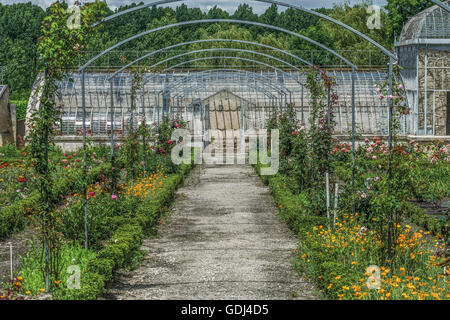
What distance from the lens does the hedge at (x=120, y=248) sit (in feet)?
22.0

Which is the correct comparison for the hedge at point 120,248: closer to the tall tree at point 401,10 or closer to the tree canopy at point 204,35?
the tree canopy at point 204,35

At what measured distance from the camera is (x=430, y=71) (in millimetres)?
22359

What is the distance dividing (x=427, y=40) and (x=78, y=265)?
57.6ft

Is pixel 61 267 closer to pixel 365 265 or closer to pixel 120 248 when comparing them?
pixel 120 248

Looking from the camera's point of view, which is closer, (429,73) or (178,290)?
(178,290)

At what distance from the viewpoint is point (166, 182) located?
1434cm

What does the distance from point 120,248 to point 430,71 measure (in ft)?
56.0

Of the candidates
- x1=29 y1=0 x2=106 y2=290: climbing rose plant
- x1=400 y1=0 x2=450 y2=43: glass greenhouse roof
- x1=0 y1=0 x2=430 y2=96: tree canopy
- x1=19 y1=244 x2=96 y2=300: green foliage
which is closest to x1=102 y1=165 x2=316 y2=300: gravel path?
x1=19 y1=244 x2=96 y2=300: green foliage

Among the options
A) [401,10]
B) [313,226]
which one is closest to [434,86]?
[401,10]

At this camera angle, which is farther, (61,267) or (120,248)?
(120,248)

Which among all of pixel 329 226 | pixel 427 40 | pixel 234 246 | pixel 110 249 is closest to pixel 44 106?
pixel 110 249

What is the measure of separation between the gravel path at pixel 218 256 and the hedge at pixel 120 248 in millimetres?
203

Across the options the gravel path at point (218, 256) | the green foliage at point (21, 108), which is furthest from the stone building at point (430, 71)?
the green foliage at point (21, 108)

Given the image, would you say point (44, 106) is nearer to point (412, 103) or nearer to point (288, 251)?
point (288, 251)
